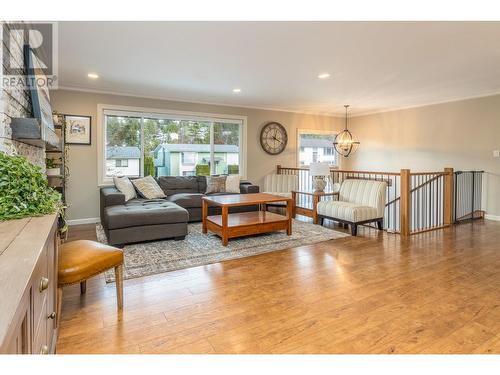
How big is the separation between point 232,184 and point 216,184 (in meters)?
0.34

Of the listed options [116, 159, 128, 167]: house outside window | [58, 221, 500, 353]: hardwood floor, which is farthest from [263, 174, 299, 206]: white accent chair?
[58, 221, 500, 353]: hardwood floor

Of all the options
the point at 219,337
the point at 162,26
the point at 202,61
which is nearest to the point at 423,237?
the point at 219,337

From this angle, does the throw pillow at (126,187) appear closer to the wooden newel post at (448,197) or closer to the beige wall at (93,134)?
the beige wall at (93,134)

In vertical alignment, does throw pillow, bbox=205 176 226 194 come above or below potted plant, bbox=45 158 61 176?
below

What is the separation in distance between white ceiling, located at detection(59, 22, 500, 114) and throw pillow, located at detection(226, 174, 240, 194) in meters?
1.62

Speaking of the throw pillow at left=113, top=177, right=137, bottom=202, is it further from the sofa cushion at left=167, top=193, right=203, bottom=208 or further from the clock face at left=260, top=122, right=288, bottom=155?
the clock face at left=260, top=122, right=288, bottom=155

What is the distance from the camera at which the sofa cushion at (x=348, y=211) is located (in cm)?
443

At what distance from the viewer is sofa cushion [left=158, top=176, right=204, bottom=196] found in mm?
5723

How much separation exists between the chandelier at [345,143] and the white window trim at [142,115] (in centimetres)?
251

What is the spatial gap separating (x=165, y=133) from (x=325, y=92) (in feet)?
10.6

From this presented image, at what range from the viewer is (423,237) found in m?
4.37
